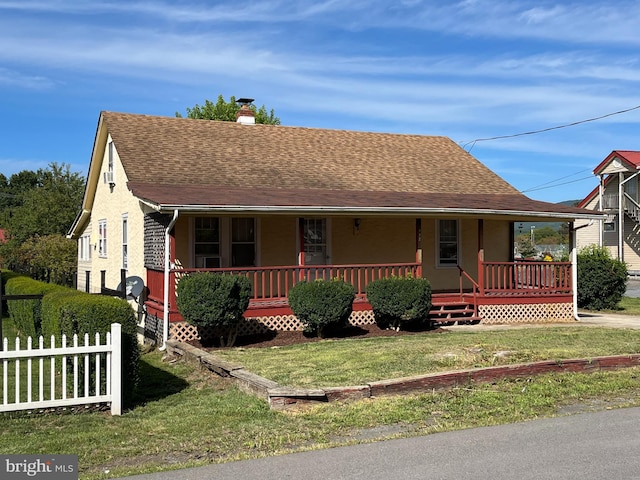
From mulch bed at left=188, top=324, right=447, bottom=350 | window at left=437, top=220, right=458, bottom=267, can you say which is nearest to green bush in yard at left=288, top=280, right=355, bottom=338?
mulch bed at left=188, top=324, right=447, bottom=350

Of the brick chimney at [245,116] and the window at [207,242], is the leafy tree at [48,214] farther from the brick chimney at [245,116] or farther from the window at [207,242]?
the window at [207,242]

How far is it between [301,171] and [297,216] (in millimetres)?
3431

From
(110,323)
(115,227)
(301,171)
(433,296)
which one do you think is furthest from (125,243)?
(110,323)

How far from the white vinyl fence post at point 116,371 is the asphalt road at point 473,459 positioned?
2.62m

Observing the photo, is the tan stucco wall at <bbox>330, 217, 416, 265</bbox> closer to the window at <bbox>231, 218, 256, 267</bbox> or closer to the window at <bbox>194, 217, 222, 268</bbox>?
the window at <bbox>231, 218, 256, 267</bbox>

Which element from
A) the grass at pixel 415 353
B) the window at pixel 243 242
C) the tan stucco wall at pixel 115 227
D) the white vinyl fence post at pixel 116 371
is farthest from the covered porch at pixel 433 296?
the white vinyl fence post at pixel 116 371

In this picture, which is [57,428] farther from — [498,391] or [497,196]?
[497,196]

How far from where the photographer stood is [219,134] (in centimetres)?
2092

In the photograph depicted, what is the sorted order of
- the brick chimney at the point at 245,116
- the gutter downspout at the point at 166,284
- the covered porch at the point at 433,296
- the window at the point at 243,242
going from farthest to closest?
the brick chimney at the point at 245,116 < the window at the point at 243,242 < the covered porch at the point at 433,296 < the gutter downspout at the point at 166,284

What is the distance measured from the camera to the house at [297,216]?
49.7ft

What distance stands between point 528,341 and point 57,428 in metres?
8.67

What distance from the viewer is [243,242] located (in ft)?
56.6

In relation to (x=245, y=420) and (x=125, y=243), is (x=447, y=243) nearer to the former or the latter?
(x=125, y=243)

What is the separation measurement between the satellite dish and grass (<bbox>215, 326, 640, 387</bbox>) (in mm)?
4014
